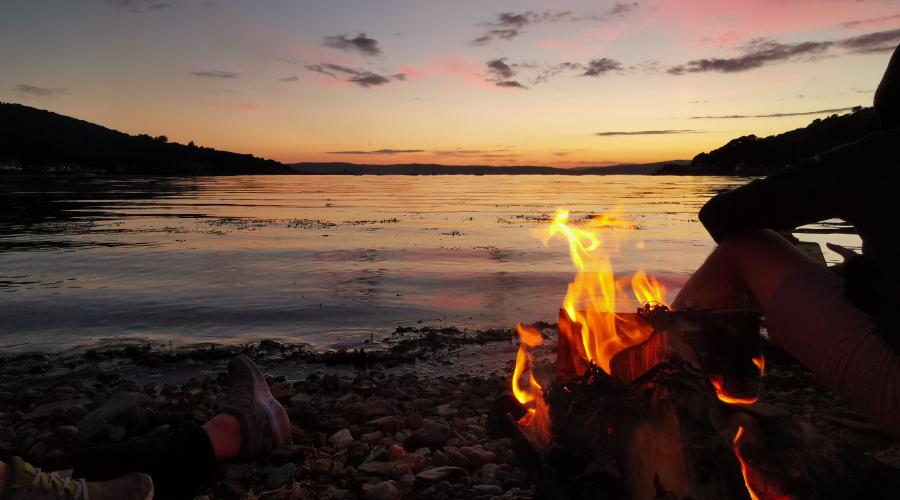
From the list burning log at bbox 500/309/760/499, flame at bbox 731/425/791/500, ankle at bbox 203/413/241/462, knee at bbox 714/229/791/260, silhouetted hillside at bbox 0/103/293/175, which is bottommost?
ankle at bbox 203/413/241/462

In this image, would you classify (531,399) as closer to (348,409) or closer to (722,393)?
(722,393)

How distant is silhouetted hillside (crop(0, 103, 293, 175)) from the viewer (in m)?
154

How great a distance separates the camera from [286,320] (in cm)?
1056

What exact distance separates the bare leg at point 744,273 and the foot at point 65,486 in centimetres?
341

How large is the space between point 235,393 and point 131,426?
1446 millimetres

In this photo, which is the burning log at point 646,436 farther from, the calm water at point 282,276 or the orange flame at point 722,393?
the calm water at point 282,276

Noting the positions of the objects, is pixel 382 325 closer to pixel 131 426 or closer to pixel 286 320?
pixel 286 320

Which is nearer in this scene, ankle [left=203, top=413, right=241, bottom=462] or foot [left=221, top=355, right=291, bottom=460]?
ankle [left=203, top=413, right=241, bottom=462]

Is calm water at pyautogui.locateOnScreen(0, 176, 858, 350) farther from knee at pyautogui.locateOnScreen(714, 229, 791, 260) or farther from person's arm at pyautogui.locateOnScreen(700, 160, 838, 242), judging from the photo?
person's arm at pyautogui.locateOnScreen(700, 160, 838, 242)

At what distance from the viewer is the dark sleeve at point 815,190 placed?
7.99 feet

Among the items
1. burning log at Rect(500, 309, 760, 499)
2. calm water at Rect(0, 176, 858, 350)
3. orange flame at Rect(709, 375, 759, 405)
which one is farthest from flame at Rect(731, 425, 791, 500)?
calm water at Rect(0, 176, 858, 350)

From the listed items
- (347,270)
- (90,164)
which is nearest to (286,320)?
(347,270)

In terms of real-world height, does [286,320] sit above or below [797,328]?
below

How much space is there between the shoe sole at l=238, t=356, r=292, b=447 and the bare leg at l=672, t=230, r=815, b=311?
3170mm
